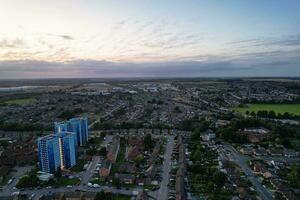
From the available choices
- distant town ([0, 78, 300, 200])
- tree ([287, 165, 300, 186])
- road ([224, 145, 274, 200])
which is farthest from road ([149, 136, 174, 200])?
tree ([287, 165, 300, 186])

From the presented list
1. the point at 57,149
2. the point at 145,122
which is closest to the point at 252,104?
the point at 145,122

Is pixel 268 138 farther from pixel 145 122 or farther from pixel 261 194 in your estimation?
pixel 145 122

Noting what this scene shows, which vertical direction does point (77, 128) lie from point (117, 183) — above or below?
above

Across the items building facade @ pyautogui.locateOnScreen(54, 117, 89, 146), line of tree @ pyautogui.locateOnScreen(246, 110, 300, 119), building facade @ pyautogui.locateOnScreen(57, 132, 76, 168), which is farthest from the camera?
line of tree @ pyautogui.locateOnScreen(246, 110, 300, 119)

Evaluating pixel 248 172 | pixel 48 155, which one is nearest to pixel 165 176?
pixel 248 172

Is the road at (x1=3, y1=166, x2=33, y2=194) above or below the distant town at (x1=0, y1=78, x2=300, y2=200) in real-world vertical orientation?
below

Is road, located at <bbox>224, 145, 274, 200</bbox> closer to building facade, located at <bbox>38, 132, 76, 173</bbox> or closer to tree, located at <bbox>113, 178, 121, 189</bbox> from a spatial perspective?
tree, located at <bbox>113, 178, 121, 189</bbox>

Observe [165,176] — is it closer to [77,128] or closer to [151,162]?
[151,162]

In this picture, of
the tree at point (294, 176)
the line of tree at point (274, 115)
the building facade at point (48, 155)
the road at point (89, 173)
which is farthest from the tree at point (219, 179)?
the line of tree at point (274, 115)

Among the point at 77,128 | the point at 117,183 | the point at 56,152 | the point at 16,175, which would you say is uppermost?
the point at 77,128
